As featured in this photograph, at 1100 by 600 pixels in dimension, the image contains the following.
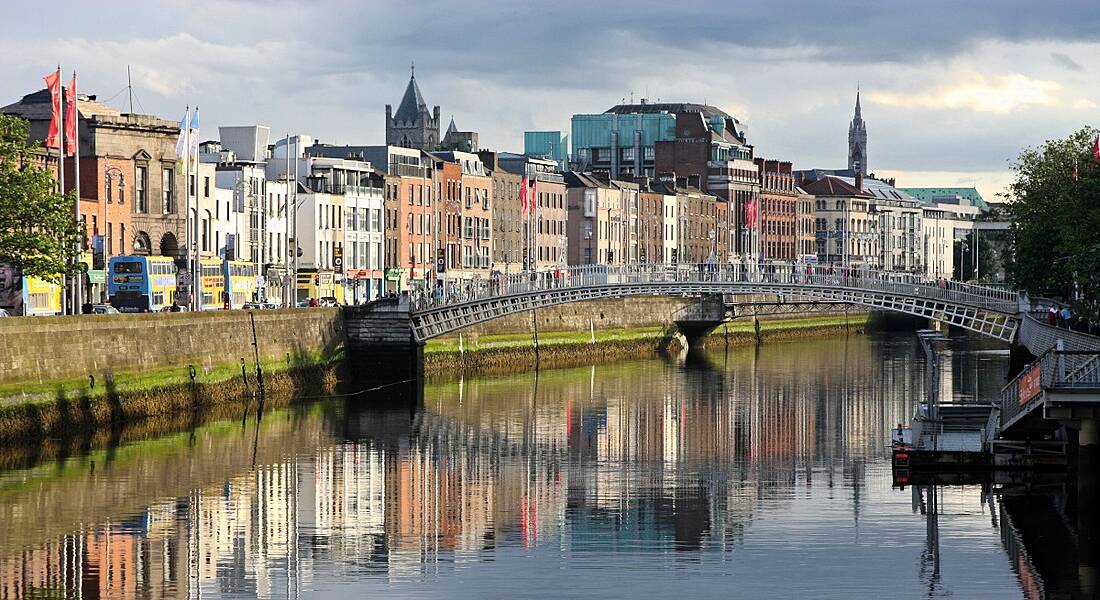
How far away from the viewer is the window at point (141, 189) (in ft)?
271

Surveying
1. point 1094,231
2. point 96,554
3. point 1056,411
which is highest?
point 1094,231

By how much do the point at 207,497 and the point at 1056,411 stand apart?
16.6 m

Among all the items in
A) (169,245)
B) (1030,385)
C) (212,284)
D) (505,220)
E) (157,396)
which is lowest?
(157,396)

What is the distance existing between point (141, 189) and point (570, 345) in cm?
1926

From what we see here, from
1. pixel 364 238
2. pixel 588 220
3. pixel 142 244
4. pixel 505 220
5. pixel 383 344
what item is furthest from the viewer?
pixel 588 220

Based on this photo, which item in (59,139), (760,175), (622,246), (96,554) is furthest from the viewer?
(760,175)

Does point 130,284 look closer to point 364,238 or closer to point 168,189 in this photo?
point 168,189

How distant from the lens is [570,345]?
91250 millimetres

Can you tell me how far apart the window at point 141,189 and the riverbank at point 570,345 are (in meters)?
12.9

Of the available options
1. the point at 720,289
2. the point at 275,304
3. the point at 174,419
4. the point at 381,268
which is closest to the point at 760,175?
the point at 381,268

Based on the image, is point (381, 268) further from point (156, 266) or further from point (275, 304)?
point (156, 266)

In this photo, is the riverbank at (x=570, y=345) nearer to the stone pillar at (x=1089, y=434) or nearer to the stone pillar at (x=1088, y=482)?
the stone pillar at (x=1088, y=482)

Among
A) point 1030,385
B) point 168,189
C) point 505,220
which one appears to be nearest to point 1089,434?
point 1030,385

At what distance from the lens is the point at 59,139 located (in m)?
55.4
